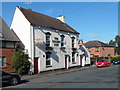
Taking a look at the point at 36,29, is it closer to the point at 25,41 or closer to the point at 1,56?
the point at 25,41

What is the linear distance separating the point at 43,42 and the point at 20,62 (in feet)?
14.7

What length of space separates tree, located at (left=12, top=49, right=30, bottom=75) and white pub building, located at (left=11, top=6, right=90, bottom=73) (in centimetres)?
98

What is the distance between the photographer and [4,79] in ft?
38.0

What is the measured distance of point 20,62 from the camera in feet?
57.1

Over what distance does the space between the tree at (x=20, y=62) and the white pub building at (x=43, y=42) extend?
98 cm

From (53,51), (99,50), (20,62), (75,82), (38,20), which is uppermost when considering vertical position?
(38,20)

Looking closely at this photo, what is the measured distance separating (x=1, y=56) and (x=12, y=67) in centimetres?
205

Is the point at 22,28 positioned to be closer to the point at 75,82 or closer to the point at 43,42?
the point at 43,42

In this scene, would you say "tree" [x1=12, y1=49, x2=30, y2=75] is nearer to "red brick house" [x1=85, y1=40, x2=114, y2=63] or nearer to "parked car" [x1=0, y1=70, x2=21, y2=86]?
"parked car" [x1=0, y1=70, x2=21, y2=86]

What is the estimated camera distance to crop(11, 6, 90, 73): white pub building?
1912cm

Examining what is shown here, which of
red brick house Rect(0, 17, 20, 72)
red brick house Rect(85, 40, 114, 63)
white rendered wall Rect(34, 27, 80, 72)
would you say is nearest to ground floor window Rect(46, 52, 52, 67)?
white rendered wall Rect(34, 27, 80, 72)

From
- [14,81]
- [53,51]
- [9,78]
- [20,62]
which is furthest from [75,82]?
[53,51]

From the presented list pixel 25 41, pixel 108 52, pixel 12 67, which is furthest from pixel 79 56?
pixel 108 52

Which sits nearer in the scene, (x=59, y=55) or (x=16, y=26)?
(x=16, y=26)
